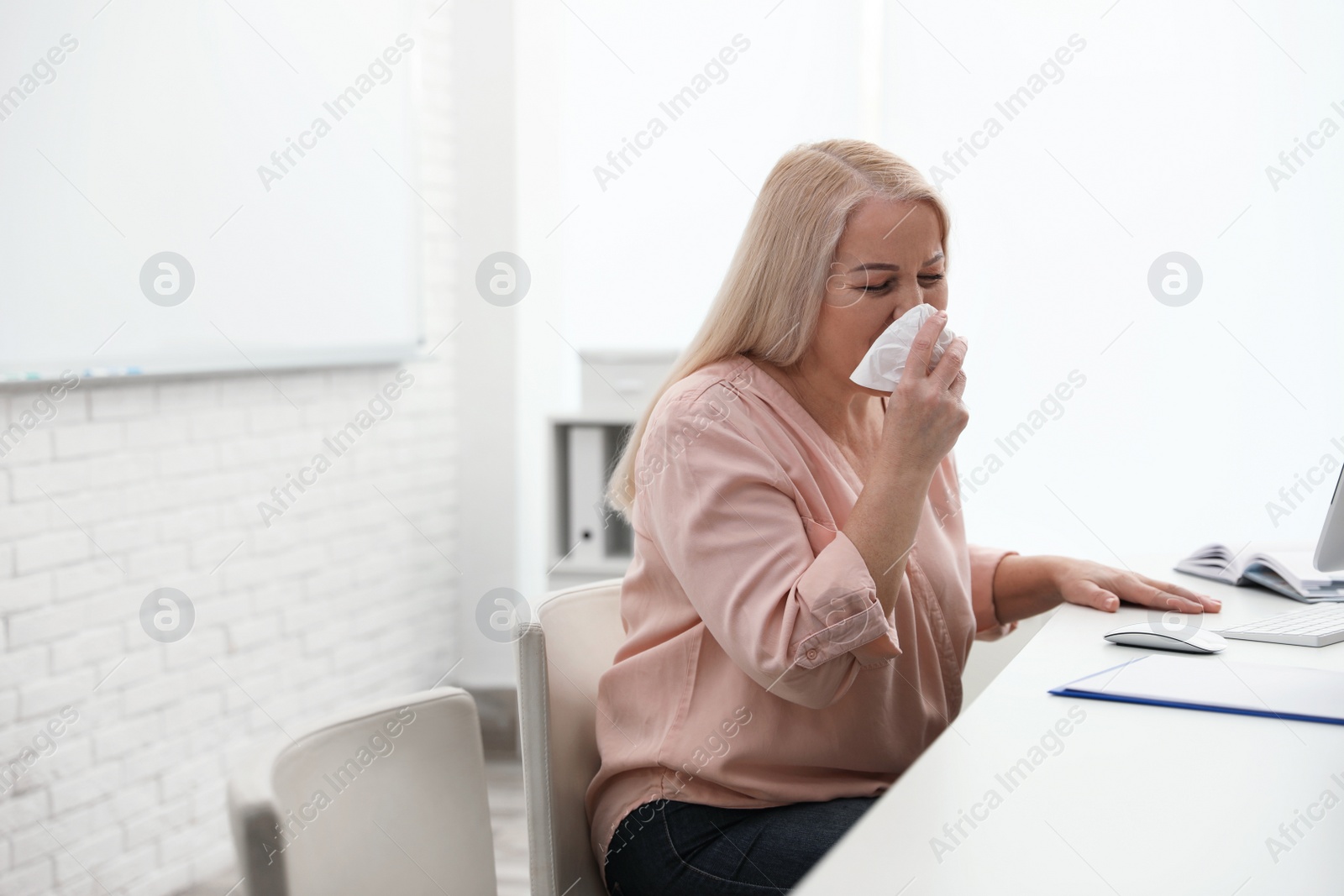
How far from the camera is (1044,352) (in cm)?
323

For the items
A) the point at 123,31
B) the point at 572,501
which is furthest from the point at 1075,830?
the point at 572,501

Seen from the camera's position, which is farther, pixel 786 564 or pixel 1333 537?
pixel 1333 537

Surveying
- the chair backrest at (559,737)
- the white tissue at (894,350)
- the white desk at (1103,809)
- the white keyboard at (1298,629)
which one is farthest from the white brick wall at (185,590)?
the white keyboard at (1298,629)

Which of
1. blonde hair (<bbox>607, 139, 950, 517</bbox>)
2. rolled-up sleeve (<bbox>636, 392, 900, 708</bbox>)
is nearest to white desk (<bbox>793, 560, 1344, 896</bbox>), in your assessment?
rolled-up sleeve (<bbox>636, 392, 900, 708</bbox>)

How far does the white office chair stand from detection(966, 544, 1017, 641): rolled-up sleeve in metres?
0.85

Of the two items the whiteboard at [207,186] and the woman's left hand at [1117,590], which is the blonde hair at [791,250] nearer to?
the woman's left hand at [1117,590]

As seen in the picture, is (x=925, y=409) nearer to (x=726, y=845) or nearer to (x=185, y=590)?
(x=726, y=845)

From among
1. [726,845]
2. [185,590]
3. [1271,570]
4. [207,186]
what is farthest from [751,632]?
[207,186]

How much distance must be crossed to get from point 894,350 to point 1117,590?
0.56 meters

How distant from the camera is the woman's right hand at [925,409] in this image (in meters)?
1.24

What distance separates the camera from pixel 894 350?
1.32 metres

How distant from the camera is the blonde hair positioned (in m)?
1.35

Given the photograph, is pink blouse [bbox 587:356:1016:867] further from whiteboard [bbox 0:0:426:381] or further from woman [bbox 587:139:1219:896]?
whiteboard [bbox 0:0:426:381]

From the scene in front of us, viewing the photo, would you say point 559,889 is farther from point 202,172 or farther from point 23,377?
point 202,172
